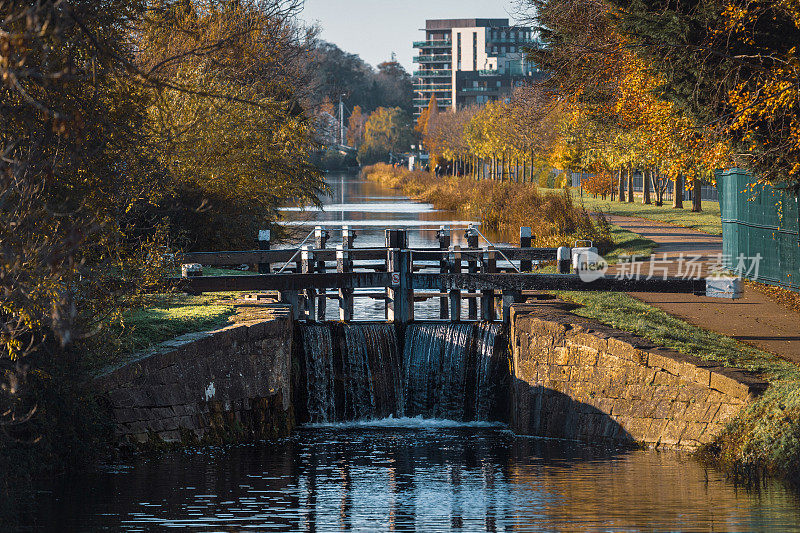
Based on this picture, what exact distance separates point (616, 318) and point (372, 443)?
419cm

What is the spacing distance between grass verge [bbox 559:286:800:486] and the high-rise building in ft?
505

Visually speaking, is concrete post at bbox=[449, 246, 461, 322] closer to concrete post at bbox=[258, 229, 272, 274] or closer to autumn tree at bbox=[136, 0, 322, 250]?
concrete post at bbox=[258, 229, 272, 274]

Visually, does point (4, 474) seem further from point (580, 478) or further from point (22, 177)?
point (580, 478)

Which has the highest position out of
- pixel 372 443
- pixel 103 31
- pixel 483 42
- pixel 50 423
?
pixel 483 42

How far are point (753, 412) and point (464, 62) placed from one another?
183 m

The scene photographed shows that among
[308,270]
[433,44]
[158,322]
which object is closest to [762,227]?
[308,270]

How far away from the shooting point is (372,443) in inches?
650

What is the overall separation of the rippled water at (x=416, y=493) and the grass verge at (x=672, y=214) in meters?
22.1

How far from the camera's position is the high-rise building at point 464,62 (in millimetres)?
173375

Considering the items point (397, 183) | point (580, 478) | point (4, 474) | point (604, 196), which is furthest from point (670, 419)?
point (397, 183)

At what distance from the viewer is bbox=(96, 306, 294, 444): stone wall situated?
1412 centimetres

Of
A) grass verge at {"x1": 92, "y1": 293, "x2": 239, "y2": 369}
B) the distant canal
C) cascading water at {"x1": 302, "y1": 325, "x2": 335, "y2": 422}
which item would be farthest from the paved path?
grass verge at {"x1": 92, "y1": 293, "x2": 239, "y2": 369}

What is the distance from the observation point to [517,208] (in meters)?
41.9

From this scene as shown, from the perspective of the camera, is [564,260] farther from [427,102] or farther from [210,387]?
[427,102]
